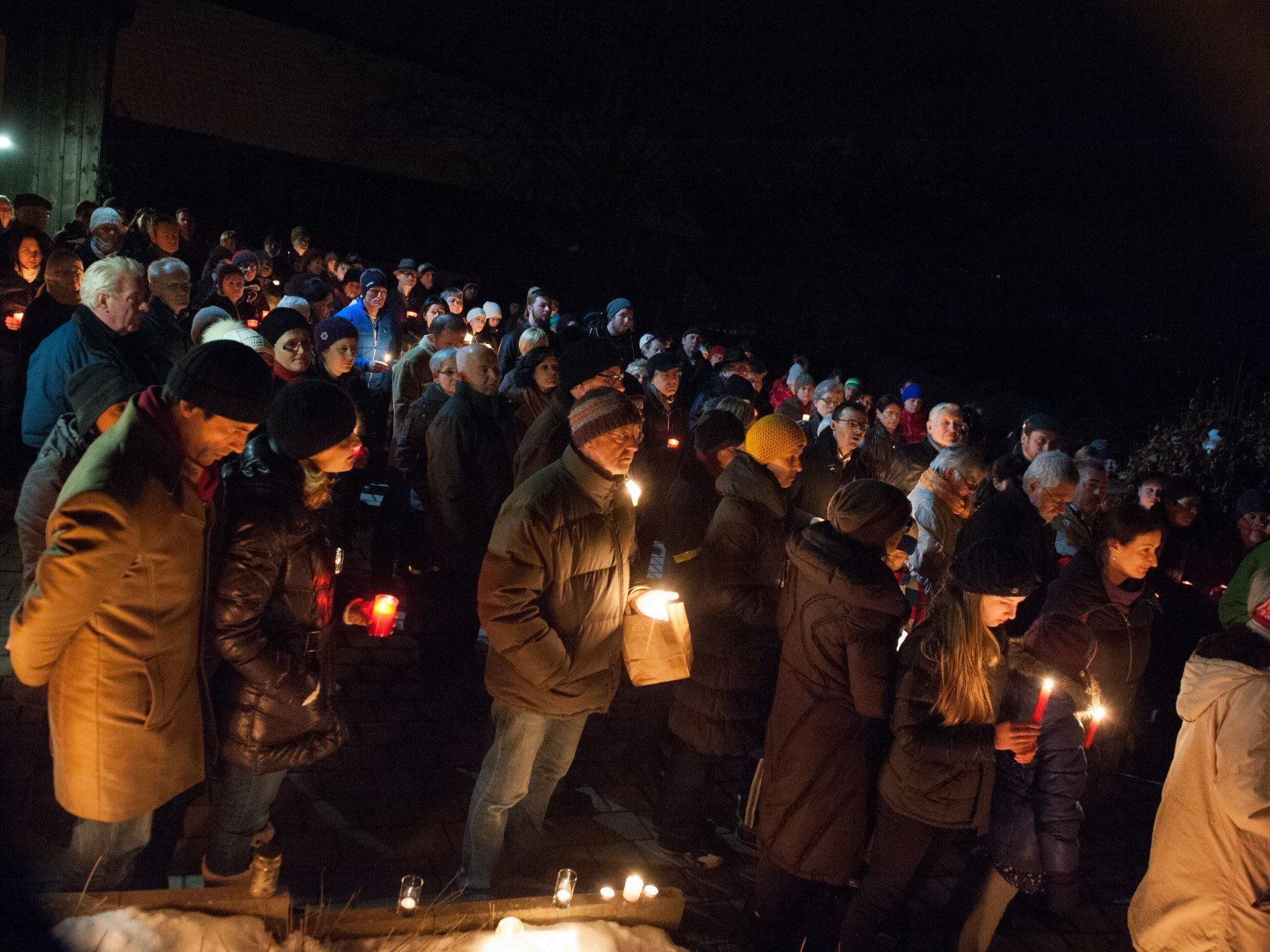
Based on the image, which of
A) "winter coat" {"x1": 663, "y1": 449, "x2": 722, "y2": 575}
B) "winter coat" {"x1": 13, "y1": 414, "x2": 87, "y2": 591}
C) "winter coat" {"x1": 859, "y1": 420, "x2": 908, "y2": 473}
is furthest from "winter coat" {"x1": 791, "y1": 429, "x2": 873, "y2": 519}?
"winter coat" {"x1": 13, "y1": 414, "x2": 87, "y2": 591}

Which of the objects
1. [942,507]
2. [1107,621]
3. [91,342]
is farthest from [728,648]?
[91,342]

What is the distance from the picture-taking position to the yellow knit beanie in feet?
15.8

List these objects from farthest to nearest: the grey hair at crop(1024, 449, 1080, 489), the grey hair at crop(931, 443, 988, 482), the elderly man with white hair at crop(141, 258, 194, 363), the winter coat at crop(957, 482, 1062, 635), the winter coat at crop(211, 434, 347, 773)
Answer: the elderly man with white hair at crop(141, 258, 194, 363) → the grey hair at crop(931, 443, 988, 482) → the grey hair at crop(1024, 449, 1080, 489) → the winter coat at crop(957, 482, 1062, 635) → the winter coat at crop(211, 434, 347, 773)

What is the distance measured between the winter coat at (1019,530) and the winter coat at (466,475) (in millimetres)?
2676

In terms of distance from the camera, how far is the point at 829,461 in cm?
714

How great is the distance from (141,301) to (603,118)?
20.2 metres

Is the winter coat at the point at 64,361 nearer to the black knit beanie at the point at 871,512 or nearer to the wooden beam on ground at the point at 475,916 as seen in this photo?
the wooden beam on ground at the point at 475,916

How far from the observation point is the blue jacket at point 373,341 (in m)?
9.72

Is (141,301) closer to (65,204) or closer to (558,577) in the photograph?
(558,577)

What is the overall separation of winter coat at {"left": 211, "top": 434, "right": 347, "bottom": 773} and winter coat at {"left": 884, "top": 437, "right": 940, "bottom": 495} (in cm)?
478

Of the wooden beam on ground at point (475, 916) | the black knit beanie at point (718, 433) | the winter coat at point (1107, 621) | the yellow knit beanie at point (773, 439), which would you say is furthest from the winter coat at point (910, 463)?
the wooden beam on ground at point (475, 916)

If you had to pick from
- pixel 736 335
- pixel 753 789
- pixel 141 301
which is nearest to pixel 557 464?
pixel 753 789

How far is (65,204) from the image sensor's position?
49.6 feet

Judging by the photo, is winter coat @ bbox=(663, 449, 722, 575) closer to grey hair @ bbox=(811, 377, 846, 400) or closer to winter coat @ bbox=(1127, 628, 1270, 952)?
winter coat @ bbox=(1127, 628, 1270, 952)
